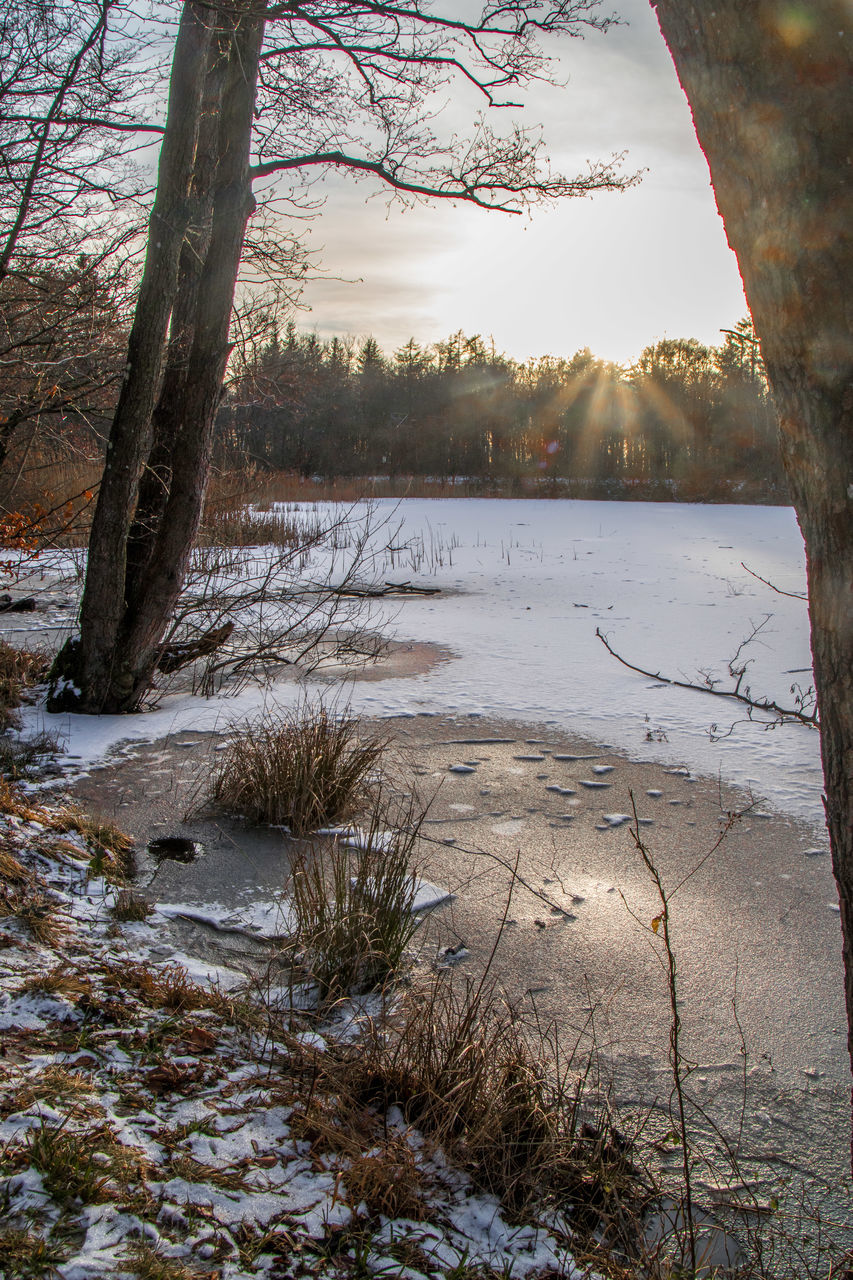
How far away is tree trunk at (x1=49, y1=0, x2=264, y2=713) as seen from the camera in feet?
19.1

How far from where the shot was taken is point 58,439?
604 centimetres

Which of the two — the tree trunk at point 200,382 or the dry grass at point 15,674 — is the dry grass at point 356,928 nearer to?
the dry grass at point 15,674

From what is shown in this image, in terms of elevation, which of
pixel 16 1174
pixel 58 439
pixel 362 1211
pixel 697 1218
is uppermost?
pixel 58 439

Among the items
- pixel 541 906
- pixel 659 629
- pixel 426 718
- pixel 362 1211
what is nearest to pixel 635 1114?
pixel 362 1211

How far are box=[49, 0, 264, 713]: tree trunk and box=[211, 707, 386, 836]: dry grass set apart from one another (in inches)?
78.2

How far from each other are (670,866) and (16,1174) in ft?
9.24

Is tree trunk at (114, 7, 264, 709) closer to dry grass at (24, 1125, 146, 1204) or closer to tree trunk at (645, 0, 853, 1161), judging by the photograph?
dry grass at (24, 1125, 146, 1204)

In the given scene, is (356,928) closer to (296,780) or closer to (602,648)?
(296,780)

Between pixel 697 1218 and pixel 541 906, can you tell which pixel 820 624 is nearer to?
pixel 697 1218

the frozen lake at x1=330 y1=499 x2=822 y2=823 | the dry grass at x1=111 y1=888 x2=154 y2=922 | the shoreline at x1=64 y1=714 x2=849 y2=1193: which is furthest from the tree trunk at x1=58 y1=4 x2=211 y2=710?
the dry grass at x1=111 y1=888 x2=154 y2=922

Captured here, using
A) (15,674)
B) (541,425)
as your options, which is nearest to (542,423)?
(541,425)

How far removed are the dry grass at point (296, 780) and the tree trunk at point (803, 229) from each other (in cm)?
309

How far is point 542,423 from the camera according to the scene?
34.6m

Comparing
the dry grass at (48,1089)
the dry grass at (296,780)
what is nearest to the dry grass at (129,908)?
the dry grass at (296,780)
